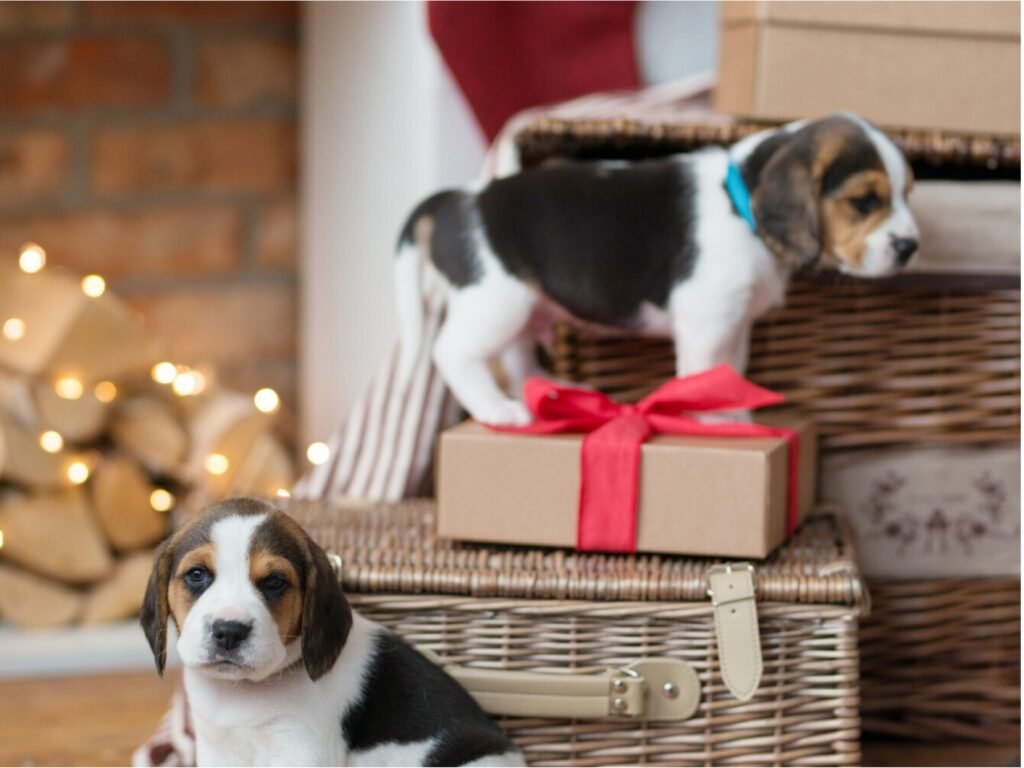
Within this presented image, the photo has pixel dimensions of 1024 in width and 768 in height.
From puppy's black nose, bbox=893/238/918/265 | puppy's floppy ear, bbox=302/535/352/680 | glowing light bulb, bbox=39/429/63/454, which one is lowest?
glowing light bulb, bbox=39/429/63/454

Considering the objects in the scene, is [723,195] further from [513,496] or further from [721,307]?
[513,496]

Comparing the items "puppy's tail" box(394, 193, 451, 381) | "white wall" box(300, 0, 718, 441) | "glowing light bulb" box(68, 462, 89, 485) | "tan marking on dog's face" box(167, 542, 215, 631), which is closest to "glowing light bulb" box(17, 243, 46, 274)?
"glowing light bulb" box(68, 462, 89, 485)

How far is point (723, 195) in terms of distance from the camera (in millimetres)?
1298

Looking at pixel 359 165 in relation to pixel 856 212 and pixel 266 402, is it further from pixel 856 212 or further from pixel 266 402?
pixel 856 212

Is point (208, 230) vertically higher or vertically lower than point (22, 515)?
higher

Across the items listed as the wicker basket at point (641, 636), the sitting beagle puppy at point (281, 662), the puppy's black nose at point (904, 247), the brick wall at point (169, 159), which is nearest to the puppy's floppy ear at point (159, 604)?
the sitting beagle puppy at point (281, 662)

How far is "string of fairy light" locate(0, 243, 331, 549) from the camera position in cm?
184

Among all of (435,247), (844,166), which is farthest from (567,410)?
(844,166)

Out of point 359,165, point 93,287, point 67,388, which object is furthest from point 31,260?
point 359,165

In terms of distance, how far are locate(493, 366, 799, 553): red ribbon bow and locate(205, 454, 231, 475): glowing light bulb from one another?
2.41 ft

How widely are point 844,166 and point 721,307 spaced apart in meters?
0.18

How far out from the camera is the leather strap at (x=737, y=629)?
1.16m

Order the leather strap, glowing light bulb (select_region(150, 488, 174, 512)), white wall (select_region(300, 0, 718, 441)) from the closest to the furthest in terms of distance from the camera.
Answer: the leather strap
white wall (select_region(300, 0, 718, 441))
glowing light bulb (select_region(150, 488, 174, 512))

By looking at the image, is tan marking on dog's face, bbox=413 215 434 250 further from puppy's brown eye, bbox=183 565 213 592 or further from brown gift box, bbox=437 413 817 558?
Result: puppy's brown eye, bbox=183 565 213 592
